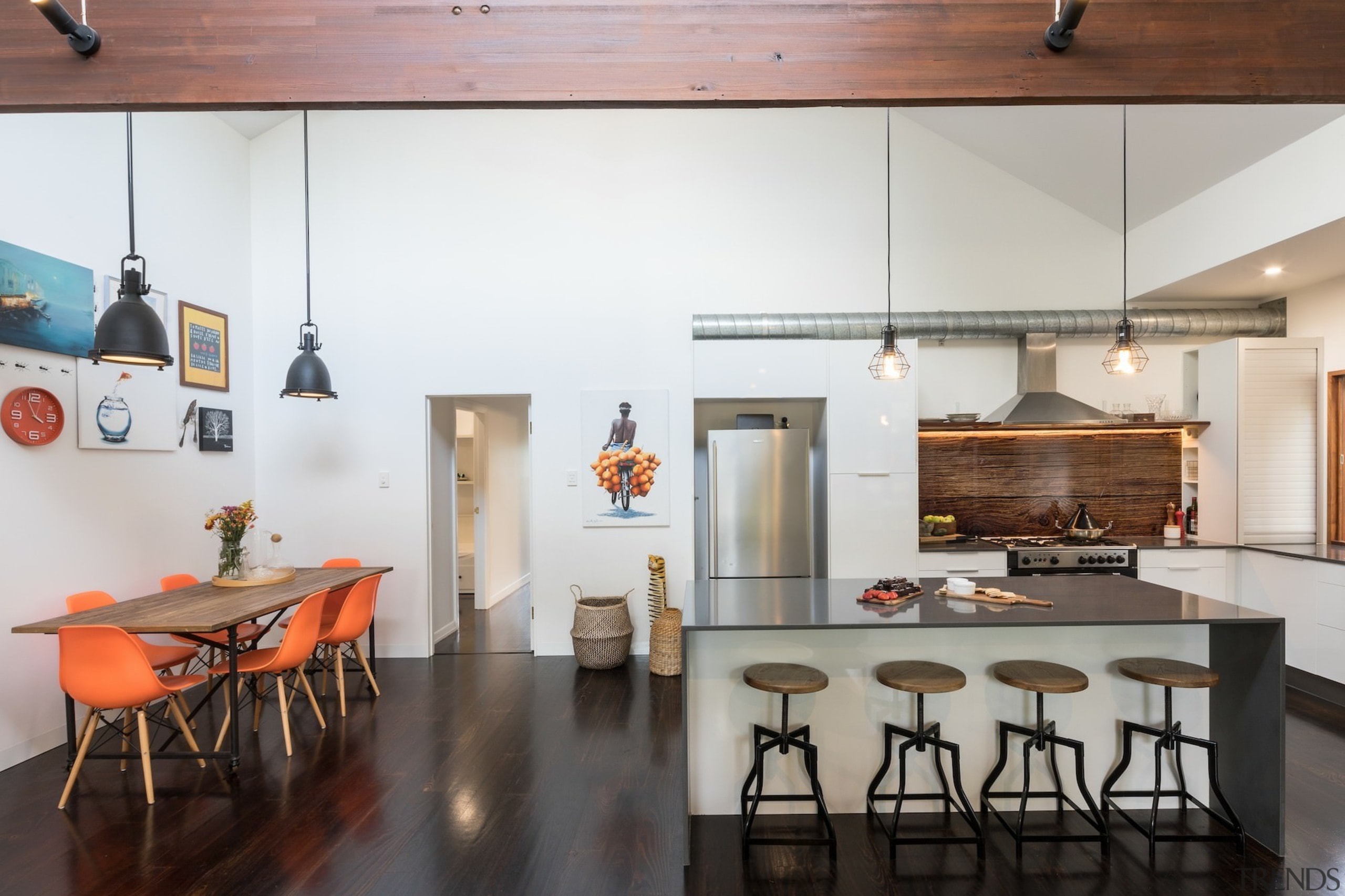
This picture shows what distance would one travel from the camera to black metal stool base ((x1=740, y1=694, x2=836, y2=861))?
8.52 ft

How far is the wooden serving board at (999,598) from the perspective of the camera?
110 inches

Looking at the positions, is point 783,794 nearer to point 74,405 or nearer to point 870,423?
point 870,423

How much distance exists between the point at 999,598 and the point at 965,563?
6.63ft

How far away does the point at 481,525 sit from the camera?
272 inches

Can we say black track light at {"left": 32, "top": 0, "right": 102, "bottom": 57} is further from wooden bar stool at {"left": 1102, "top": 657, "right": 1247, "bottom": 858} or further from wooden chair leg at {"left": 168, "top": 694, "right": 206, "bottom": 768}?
wooden bar stool at {"left": 1102, "top": 657, "right": 1247, "bottom": 858}

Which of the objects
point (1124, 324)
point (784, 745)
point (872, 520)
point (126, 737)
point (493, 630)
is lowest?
point (493, 630)

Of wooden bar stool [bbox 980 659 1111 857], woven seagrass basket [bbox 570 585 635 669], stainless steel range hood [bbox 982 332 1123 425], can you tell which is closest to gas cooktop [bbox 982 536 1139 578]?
stainless steel range hood [bbox 982 332 1123 425]

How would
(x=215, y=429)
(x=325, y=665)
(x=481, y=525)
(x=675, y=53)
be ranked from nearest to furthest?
(x=675, y=53)
(x=325, y=665)
(x=215, y=429)
(x=481, y=525)

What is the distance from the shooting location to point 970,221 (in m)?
5.26

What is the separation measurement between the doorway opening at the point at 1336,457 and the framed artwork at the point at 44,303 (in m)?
7.84

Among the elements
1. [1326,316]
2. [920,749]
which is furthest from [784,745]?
[1326,316]

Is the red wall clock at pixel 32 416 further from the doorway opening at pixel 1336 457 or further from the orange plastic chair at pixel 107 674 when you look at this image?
the doorway opening at pixel 1336 457

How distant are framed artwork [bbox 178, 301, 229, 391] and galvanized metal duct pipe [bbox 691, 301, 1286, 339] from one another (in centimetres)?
346

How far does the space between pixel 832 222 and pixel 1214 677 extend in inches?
153
